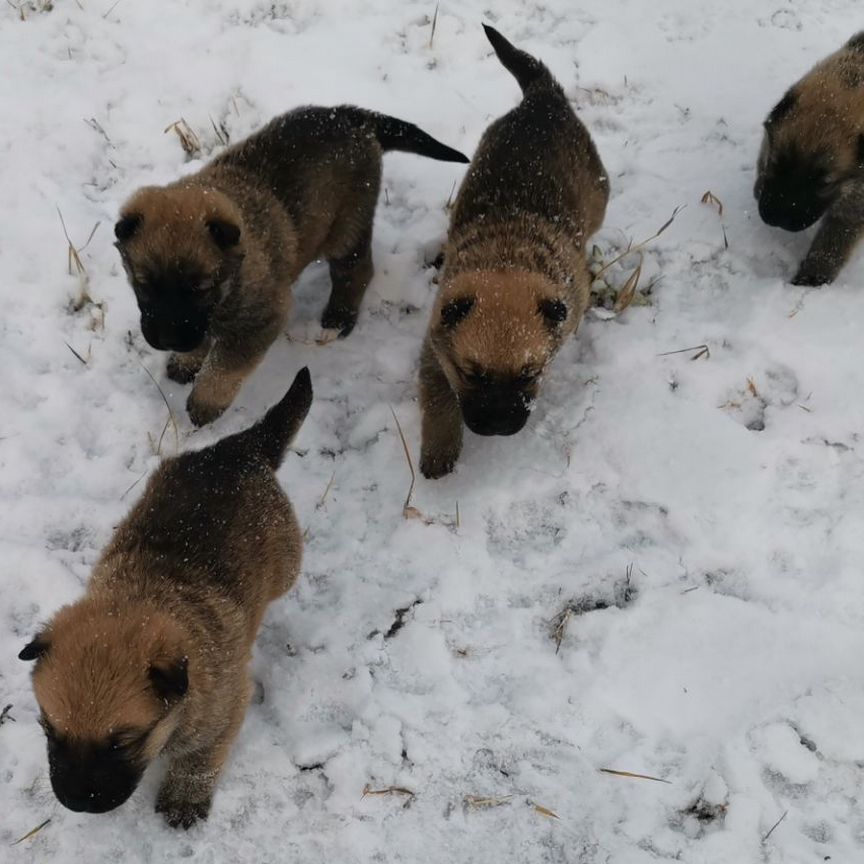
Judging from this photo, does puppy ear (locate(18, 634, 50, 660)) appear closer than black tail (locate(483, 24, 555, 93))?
Yes

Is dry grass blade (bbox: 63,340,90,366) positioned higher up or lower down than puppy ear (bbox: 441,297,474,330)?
lower down

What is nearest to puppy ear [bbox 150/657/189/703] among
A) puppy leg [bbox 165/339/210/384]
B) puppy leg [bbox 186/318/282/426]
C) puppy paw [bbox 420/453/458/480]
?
puppy paw [bbox 420/453/458/480]

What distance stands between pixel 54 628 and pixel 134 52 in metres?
4.54

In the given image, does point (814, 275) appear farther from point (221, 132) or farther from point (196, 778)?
point (196, 778)

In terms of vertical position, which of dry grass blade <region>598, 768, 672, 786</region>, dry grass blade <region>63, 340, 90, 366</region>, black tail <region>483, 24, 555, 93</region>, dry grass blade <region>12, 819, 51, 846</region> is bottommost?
dry grass blade <region>12, 819, 51, 846</region>

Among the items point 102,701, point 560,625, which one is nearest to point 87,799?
point 102,701

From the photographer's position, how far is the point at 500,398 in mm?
3822

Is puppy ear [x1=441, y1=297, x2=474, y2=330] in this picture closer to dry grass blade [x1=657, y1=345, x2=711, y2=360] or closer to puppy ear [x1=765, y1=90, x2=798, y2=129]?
dry grass blade [x1=657, y1=345, x2=711, y2=360]

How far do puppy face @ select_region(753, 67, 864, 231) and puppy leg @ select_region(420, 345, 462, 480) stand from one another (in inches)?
84.2

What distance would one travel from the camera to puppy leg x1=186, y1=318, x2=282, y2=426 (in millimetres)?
4547

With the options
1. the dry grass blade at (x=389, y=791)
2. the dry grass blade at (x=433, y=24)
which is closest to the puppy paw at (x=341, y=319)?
the dry grass blade at (x=433, y=24)

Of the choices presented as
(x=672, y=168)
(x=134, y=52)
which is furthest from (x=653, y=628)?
(x=134, y=52)

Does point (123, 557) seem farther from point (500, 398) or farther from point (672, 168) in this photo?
point (672, 168)

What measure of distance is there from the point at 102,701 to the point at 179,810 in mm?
1135
